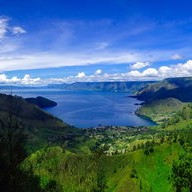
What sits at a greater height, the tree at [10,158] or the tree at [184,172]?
the tree at [10,158]

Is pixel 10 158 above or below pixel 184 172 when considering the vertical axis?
above

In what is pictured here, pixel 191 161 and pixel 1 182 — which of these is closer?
pixel 1 182

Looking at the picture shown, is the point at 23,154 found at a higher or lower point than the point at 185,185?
higher

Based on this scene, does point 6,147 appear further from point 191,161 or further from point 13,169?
point 191,161

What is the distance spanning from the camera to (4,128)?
44.1 m

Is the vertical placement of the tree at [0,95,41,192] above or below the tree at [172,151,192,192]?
above

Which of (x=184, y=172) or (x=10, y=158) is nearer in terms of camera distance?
(x=10, y=158)

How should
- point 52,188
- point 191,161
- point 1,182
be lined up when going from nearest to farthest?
1. point 1,182
2. point 191,161
3. point 52,188

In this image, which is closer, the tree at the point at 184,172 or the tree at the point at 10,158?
the tree at the point at 10,158

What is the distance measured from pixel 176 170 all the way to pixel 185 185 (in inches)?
250

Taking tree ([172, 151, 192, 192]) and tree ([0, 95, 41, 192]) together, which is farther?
tree ([172, 151, 192, 192])

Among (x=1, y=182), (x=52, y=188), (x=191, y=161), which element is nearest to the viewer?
(x=1, y=182)

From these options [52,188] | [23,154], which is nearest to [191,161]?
[52,188]

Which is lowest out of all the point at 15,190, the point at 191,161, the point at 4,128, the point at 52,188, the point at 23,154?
the point at 52,188
